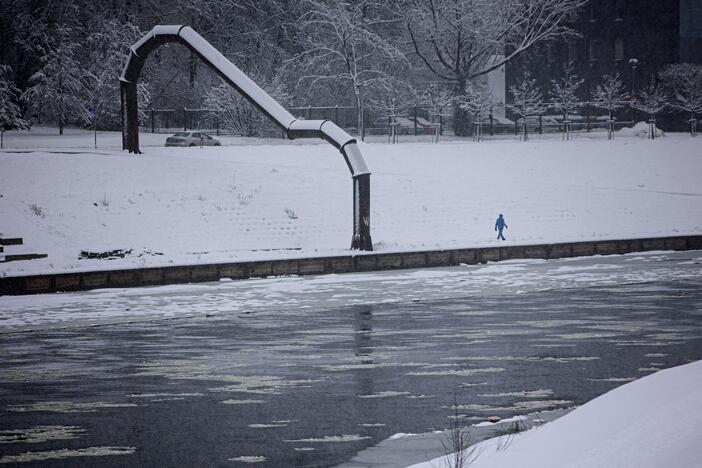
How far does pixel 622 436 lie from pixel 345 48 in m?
47.4

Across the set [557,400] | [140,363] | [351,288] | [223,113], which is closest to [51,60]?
[223,113]

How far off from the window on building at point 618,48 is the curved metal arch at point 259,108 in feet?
148

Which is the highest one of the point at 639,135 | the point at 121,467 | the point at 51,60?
the point at 51,60

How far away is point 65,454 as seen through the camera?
9.20m

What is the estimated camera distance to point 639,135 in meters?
55.0

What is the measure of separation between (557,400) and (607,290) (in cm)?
1049

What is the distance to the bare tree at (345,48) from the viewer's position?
5403 centimetres

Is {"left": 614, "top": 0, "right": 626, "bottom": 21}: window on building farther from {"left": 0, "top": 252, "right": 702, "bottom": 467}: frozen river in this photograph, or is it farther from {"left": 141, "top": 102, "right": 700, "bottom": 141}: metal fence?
{"left": 0, "top": 252, "right": 702, "bottom": 467}: frozen river

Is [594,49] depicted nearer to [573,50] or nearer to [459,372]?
[573,50]

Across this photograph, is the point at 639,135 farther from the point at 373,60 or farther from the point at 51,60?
the point at 51,60

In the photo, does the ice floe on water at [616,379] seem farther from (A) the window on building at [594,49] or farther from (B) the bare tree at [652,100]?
(A) the window on building at [594,49]

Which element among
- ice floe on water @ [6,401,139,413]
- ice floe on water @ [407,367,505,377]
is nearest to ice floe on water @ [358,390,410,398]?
ice floe on water @ [407,367,505,377]

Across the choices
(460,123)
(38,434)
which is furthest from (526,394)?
(460,123)

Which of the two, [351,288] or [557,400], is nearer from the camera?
[557,400]
